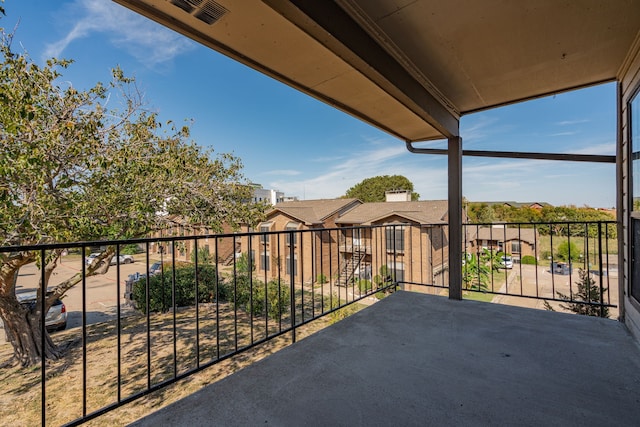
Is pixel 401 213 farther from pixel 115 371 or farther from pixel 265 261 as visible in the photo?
pixel 265 261

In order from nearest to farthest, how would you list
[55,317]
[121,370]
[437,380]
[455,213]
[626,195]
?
[437,380]
[626,195]
[455,213]
[121,370]
[55,317]

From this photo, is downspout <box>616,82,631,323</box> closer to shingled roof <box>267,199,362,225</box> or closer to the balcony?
the balcony

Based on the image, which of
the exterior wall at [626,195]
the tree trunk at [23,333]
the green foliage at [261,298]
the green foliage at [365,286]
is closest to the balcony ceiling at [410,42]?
the exterior wall at [626,195]

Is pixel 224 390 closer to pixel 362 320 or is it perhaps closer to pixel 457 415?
pixel 457 415

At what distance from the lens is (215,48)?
1650 mm

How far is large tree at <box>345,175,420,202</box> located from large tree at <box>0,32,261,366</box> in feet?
87.7

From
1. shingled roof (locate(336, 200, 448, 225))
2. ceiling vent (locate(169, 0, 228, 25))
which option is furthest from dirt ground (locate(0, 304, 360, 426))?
shingled roof (locate(336, 200, 448, 225))

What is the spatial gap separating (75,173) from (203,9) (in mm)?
5302

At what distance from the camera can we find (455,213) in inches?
126

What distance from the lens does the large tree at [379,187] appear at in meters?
32.3

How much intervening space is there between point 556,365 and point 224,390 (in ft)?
6.23

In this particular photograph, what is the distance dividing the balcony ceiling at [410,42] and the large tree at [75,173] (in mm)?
4427

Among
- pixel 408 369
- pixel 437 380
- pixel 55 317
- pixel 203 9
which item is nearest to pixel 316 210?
pixel 55 317

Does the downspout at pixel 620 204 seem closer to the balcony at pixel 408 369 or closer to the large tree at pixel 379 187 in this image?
the balcony at pixel 408 369
